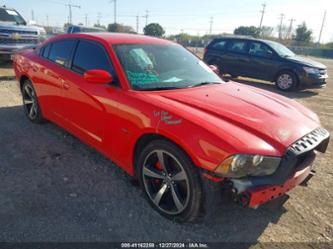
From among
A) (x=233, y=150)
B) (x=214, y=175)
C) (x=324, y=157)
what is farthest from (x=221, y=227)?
(x=324, y=157)

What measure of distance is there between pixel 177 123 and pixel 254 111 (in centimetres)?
87

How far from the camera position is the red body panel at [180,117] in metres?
2.27

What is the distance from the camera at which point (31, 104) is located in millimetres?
4973

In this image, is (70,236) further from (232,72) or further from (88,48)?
(232,72)

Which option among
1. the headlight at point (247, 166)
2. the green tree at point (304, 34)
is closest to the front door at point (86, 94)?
the headlight at point (247, 166)

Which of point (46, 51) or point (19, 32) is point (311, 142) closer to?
point (46, 51)

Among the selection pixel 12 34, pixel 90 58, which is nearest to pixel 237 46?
pixel 12 34

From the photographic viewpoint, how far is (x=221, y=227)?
2643 millimetres

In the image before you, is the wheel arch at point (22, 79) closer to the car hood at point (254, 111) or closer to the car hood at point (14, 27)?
the car hood at point (254, 111)

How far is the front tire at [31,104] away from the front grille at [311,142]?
13.1 ft

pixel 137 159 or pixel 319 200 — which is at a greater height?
pixel 137 159

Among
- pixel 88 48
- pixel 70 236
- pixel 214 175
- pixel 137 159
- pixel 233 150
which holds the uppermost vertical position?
pixel 88 48

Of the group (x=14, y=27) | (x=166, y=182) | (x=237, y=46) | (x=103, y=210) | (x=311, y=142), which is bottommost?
(x=103, y=210)

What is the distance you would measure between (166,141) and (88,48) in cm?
184
